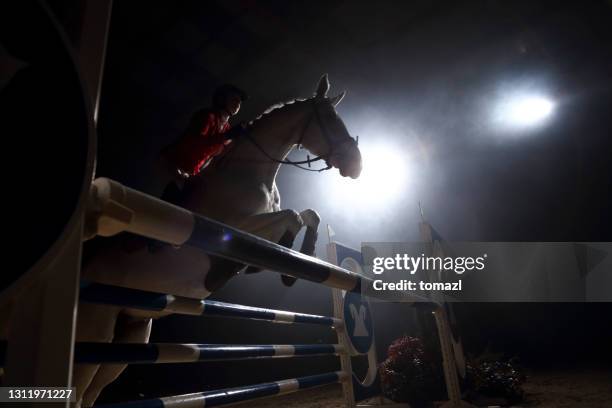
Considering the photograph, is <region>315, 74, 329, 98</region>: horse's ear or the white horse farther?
<region>315, 74, 329, 98</region>: horse's ear

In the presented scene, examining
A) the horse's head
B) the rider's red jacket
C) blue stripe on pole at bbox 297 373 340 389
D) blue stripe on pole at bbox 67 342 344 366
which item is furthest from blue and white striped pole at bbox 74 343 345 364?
the horse's head

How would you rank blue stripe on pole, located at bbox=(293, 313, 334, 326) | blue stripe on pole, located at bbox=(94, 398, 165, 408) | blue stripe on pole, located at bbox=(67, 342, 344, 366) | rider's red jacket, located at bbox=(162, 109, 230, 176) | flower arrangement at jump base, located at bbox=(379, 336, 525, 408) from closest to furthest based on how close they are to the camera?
blue stripe on pole, located at bbox=(67, 342, 344, 366) → blue stripe on pole, located at bbox=(94, 398, 165, 408) → rider's red jacket, located at bbox=(162, 109, 230, 176) → blue stripe on pole, located at bbox=(293, 313, 334, 326) → flower arrangement at jump base, located at bbox=(379, 336, 525, 408)

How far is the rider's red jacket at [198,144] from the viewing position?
4.72 ft

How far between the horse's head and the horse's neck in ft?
0.20

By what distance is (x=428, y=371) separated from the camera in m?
4.13

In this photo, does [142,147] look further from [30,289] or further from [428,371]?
[30,289]

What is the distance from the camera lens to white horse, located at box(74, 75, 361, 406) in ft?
3.92

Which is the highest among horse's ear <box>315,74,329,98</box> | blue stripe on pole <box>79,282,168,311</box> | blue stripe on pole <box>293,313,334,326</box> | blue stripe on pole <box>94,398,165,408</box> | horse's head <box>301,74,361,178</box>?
horse's ear <box>315,74,329,98</box>

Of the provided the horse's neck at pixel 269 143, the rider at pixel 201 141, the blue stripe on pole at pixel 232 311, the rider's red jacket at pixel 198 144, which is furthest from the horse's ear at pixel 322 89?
the blue stripe on pole at pixel 232 311

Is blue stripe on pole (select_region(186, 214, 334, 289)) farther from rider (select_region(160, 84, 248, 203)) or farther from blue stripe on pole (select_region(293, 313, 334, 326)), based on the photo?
blue stripe on pole (select_region(293, 313, 334, 326))

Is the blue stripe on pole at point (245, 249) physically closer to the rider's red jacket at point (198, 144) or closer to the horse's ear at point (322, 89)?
the rider's red jacket at point (198, 144)

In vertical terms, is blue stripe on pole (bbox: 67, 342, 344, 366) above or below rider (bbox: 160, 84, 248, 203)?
below

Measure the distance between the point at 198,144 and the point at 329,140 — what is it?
0.70 meters

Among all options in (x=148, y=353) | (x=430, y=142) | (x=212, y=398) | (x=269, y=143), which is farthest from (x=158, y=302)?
(x=430, y=142)
